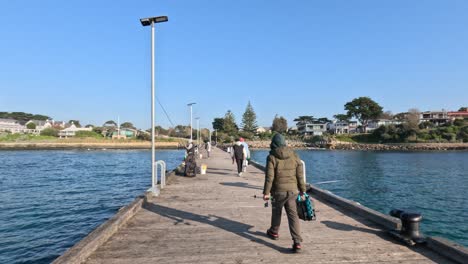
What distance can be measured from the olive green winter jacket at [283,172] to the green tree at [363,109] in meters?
111

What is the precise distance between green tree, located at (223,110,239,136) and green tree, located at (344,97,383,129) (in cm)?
3980

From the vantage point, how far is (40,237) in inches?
394

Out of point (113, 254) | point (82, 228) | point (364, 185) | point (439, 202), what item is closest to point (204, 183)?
point (82, 228)

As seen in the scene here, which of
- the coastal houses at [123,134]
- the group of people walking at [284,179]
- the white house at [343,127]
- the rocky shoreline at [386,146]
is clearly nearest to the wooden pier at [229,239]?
the group of people walking at [284,179]

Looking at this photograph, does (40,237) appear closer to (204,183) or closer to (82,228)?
(82,228)

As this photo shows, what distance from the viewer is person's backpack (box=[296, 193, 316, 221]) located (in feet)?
16.8

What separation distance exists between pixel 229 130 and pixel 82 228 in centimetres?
10161

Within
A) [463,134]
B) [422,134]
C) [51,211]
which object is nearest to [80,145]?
[51,211]

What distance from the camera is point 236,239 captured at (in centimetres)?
554

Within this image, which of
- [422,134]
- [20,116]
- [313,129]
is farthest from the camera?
[20,116]

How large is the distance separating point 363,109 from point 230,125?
4541 cm

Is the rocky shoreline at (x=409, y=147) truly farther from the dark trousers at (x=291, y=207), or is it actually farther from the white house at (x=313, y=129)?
the dark trousers at (x=291, y=207)

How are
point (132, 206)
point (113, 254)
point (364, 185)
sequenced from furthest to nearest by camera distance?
point (364, 185), point (132, 206), point (113, 254)

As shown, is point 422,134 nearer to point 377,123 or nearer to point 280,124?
point 377,123
